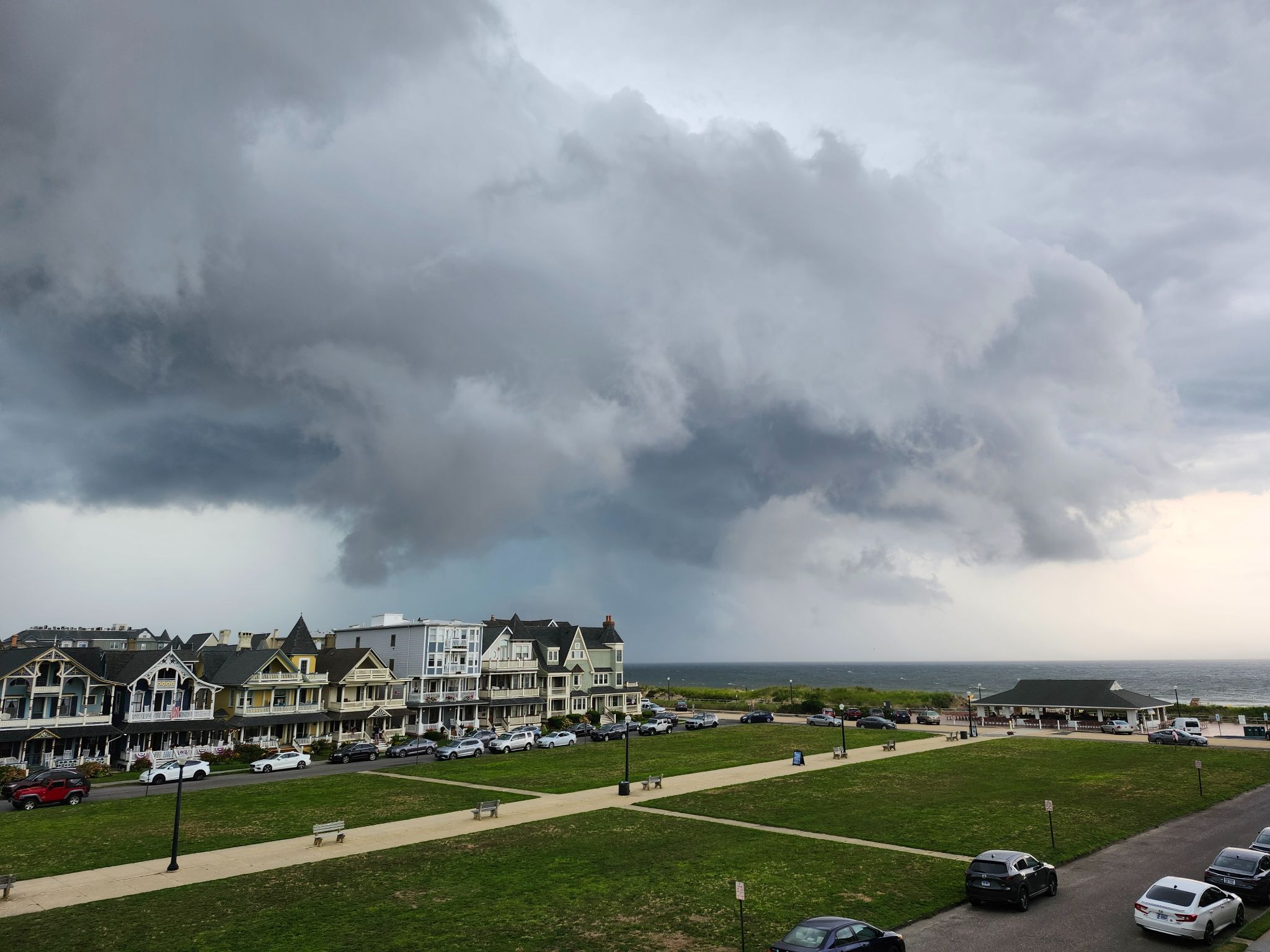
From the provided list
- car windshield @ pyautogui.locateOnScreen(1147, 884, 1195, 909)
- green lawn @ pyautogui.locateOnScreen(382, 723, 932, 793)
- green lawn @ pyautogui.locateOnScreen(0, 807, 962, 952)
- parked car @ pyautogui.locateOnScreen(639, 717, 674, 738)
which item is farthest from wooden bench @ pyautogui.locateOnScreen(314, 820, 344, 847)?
parked car @ pyautogui.locateOnScreen(639, 717, 674, 738)

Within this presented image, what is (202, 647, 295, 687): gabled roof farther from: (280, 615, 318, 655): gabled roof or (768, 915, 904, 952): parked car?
(768, 915, 904, 952): parked car

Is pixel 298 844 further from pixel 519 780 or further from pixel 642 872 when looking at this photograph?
pixel 519 780

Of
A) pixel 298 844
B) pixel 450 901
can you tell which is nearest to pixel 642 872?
pixel 450 901

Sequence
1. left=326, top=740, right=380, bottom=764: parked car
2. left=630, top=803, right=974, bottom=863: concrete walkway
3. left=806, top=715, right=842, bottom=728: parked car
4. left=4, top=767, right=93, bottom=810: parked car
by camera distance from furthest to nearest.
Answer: left=806, top=715, right=842, bottom=728: parked car → left=326, top=740, right=380, bottom=764: parked car → left=4, top=767, right=93, bottom=810: parked car → left=630, top=803, right=974, bottom=863: concrete walkway

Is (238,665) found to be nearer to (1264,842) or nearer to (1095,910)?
(1095,910)

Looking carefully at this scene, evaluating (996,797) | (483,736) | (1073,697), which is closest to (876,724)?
(1073,697)
